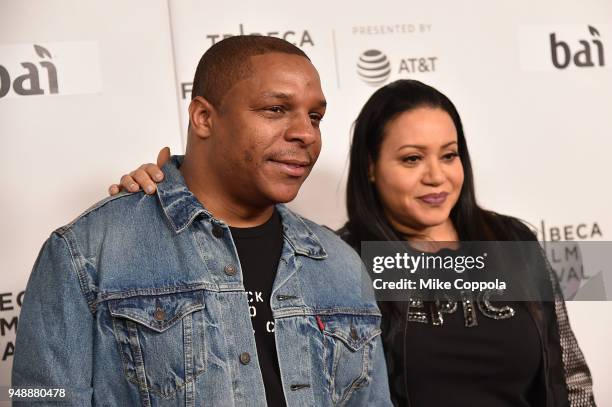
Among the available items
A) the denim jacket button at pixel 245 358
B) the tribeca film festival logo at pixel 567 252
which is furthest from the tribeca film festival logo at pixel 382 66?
the denim jacket button at pixel 245 358

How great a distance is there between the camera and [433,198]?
7.13ft

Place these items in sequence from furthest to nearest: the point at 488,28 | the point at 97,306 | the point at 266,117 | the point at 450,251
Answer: the point at 488,28, the point at 450,251, the point at 266,117, the point at 97,306

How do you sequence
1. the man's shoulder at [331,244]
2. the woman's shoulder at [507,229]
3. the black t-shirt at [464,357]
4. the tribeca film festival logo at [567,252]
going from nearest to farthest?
the man's shoulder at [331,244]
the black t-shirt at [464,357]
the woman's shoulder at [507,229]
the tribeca film festival logo at [567,252]

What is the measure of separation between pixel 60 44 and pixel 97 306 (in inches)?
43.3

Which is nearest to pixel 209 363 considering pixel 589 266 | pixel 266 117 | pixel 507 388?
pixel 266 117

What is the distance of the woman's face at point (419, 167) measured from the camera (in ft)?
7.06

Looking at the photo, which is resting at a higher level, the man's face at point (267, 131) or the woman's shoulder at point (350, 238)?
the man's face at point (267, 131)

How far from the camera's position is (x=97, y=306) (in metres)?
1.42

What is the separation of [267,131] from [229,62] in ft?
0.57

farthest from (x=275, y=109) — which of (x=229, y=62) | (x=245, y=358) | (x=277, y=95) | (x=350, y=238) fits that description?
(x=350, y=238)

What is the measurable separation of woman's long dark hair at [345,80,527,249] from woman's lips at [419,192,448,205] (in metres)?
0.12

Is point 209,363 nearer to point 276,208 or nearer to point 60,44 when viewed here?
point 276,208

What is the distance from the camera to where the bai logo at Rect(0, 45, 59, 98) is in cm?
222

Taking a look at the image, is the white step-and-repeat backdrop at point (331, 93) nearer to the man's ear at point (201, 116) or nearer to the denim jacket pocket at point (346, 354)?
the man's ear at point (201, 116)
